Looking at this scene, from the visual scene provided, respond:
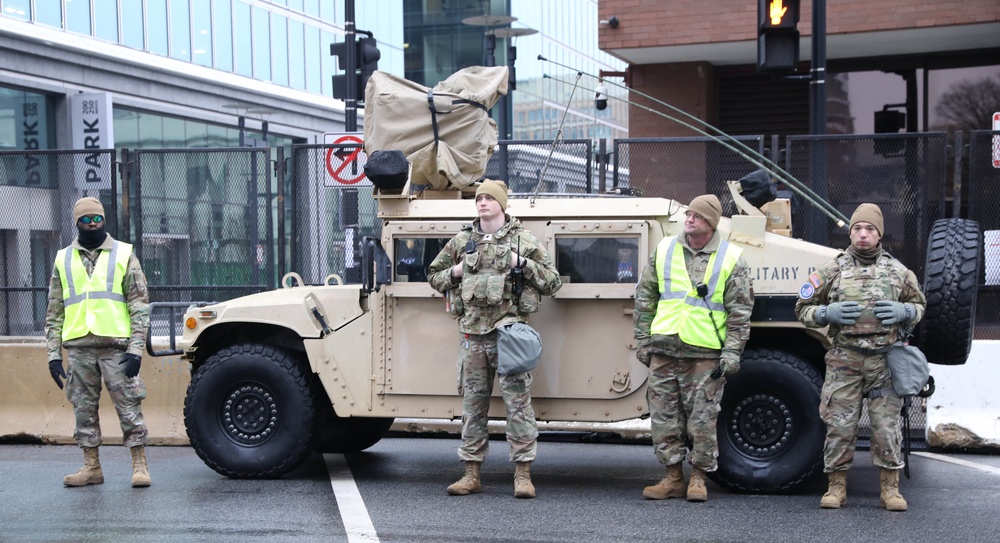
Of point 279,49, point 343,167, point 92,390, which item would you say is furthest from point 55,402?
point 279,49

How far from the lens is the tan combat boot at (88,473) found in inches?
332

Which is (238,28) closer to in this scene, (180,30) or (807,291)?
(180,30)

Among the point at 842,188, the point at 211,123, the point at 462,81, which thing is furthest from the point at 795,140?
the point at 211,123

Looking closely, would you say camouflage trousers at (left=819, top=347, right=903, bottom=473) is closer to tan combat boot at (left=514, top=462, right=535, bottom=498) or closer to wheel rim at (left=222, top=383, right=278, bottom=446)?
tan combat boot at (left=514, top=462, right=535, bottom=498)

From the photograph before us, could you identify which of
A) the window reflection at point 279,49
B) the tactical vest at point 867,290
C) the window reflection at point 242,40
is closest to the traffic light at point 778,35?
the tactical vest at point 867,290

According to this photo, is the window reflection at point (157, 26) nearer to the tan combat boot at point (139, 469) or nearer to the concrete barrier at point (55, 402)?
the concrete barrier at point (55, 402)

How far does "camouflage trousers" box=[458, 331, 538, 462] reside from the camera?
7.85 m

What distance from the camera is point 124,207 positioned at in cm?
1195

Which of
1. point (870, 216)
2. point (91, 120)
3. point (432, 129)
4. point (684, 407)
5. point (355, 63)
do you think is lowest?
point (684, 407)

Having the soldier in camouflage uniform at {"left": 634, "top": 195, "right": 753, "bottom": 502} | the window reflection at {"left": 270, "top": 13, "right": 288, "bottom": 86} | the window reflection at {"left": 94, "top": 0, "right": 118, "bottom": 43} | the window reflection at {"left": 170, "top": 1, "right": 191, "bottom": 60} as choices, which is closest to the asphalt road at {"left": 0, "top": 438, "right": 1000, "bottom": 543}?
the soldier in camouflage uniform at {"left": 634, "top": 195, "right": 753, "bottom": 502}

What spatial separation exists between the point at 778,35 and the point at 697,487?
489 cm

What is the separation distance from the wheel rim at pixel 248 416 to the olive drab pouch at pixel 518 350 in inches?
73.2

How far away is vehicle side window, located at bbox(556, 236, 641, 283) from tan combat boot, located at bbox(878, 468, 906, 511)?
1935 millimetres

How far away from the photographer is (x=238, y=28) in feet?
110
